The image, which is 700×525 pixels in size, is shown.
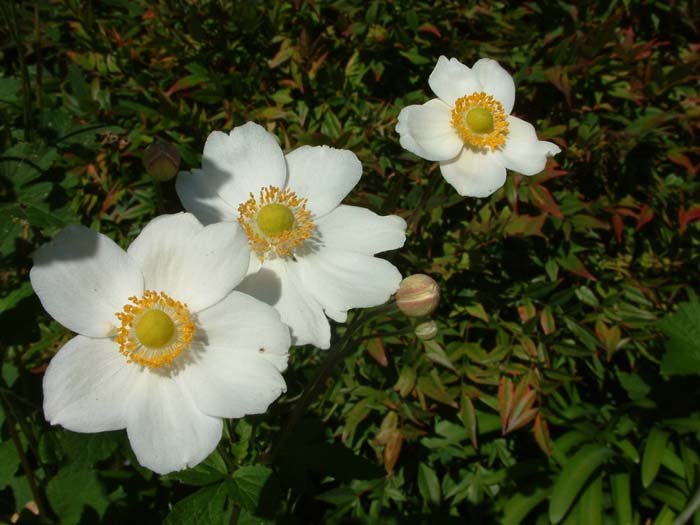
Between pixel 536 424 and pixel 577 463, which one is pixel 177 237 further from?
pixel 577 463

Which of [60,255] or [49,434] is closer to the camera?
[60,255]

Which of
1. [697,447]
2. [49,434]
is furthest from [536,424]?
[49,434]

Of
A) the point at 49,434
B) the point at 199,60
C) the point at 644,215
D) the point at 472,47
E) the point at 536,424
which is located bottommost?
the point at 536,424

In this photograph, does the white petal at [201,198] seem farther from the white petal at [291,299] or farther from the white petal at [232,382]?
the white petal at [232,382]

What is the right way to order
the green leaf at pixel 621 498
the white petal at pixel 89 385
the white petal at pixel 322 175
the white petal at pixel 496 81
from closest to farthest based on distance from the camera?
the white petal at pixel 89 385 → the white petal at pixel 322 175 → the white petal at pixel 496 81 → the green leaf at pixel 621 498

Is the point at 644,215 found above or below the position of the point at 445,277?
above

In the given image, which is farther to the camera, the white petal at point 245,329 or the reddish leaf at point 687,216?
the reddish leaf at point 687,216

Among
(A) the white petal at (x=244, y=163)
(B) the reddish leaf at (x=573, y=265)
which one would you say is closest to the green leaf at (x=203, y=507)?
(A) the white petal at (x=244, y=163)
